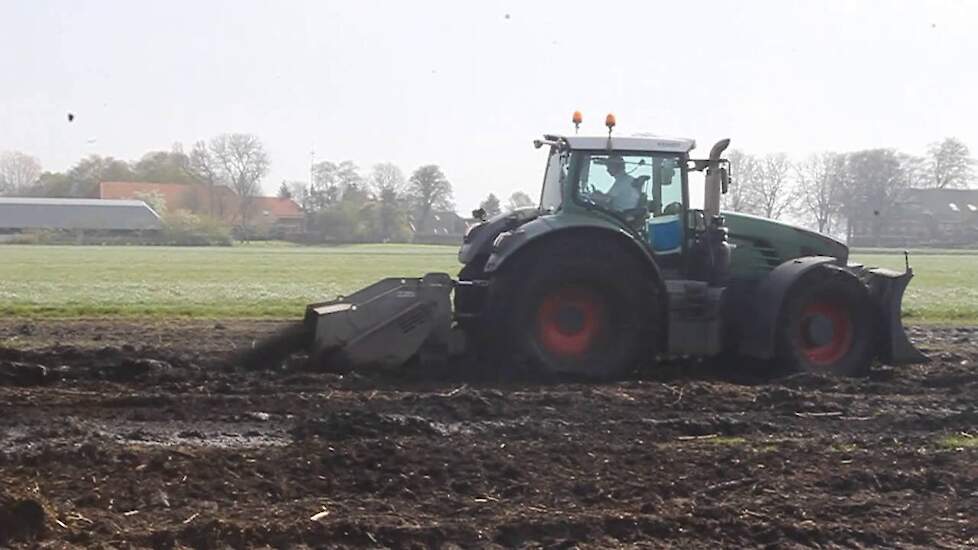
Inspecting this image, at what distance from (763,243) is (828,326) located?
1.17 meters

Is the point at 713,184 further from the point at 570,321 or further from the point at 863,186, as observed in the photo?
the point at 863,186

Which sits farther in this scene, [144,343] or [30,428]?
[144,343]

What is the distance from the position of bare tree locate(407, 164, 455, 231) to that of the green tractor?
2641 inches

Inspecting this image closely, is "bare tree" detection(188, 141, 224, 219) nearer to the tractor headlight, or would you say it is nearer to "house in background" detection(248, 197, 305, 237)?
"house in background" detection(248, 197, 305, 237)

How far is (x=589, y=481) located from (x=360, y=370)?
179 inches

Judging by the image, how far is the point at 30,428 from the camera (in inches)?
310

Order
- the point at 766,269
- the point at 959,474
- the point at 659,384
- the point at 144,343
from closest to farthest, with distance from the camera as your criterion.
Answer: the point at 959,474, the point at 659,384, the point at 766,269, the point at 144,343

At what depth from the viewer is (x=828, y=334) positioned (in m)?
11.3

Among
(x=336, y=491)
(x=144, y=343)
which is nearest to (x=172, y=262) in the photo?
(x=144, y=343)

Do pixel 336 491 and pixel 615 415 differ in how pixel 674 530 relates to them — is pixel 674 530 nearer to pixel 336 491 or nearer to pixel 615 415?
pixel 336 491

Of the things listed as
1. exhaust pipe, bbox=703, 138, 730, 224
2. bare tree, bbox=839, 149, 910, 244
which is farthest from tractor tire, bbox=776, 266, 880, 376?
bare tree, bbox=839, 149, 910, 244

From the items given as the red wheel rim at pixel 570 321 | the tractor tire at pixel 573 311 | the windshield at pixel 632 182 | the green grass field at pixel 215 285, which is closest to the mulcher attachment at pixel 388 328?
the tractor tire at pixel 573 311

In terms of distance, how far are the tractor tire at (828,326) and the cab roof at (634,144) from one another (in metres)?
1.81

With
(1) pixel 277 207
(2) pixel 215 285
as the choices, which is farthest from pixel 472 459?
(1) pixel 277 207
